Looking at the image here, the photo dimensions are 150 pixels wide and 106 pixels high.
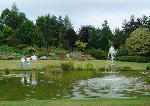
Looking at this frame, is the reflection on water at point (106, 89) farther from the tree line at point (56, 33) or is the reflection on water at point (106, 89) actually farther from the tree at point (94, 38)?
the tree at point (94, 38)

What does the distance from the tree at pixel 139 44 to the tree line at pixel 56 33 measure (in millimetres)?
8810

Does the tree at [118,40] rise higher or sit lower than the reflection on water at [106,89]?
higher

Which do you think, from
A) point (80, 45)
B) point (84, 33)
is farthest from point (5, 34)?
point (84, 33)

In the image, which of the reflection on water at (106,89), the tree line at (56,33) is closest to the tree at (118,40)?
the tree line at (56,33)

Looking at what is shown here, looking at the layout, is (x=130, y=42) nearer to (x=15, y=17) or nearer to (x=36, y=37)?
(x=36, y=37)

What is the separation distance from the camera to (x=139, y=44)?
4534 cm

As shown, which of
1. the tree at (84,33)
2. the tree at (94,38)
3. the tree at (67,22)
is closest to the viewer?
the tree at (94,38)

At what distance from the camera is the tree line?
5881cm

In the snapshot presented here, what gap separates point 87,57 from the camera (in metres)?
43.1

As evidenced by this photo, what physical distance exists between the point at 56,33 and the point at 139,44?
32.0 m

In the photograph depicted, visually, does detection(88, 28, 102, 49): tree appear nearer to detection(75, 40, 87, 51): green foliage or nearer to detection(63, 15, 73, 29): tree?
detection(75, 40, 87, 51): green foliage

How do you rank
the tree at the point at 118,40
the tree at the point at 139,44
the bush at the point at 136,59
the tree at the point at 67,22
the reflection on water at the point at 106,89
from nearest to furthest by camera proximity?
the reflection on water at the point at 106,89, the bush at the point at 136,59, the tree at the point at 139,44, the tree at the point at 118,40, the tree at the point at 67,22

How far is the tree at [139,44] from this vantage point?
148 ft

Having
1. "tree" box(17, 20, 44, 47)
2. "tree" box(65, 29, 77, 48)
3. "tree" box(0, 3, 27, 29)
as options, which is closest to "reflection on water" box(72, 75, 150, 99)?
"tree" box(17, 20, 44, 47)
